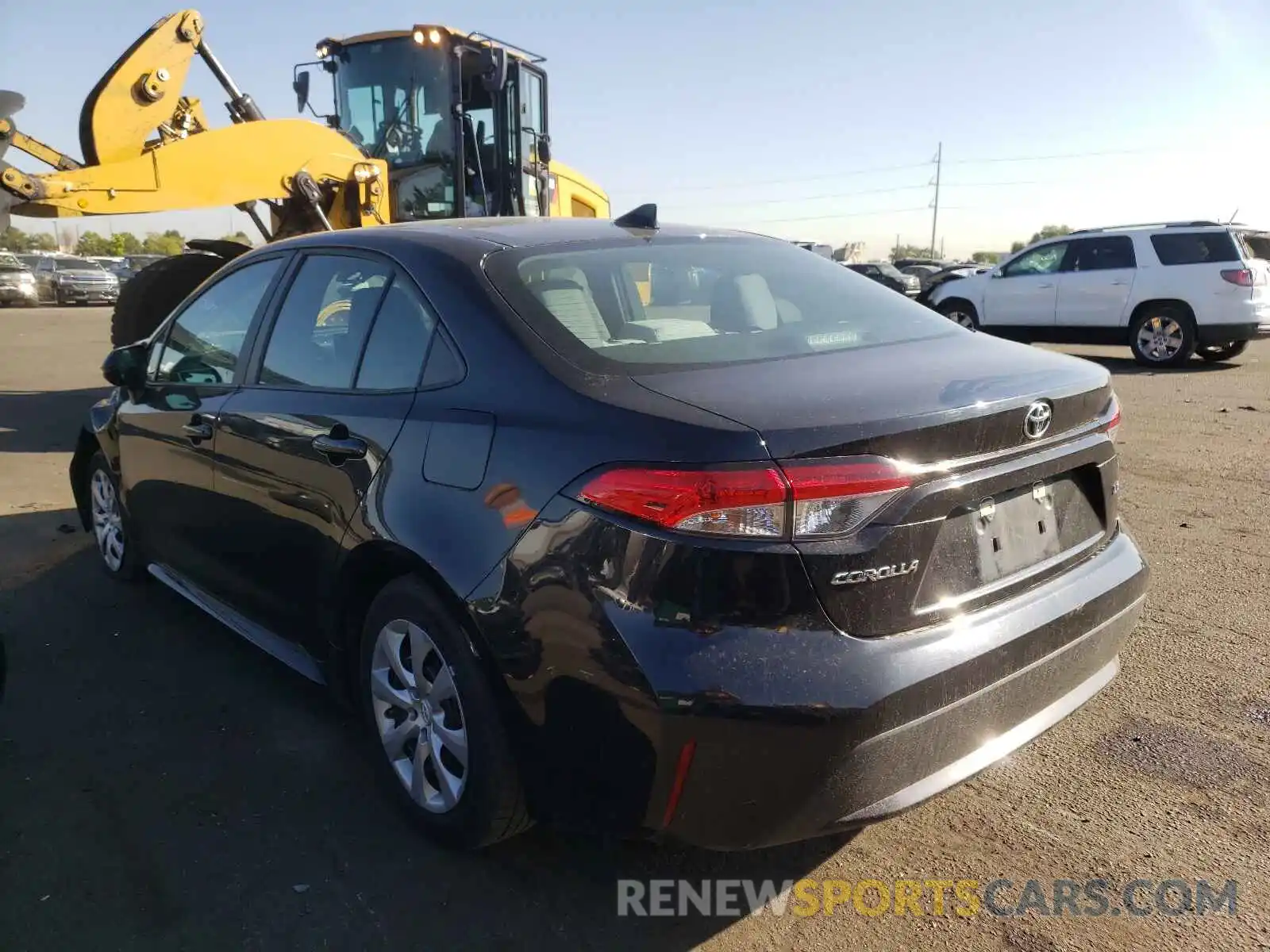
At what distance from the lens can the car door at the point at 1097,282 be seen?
525 inches

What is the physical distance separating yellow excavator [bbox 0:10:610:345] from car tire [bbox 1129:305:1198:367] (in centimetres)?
832

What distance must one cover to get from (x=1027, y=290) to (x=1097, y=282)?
103cm

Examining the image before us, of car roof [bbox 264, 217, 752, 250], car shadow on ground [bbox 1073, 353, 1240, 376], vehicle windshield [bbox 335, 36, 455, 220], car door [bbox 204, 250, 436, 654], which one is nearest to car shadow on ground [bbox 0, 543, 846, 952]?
car door [bbox 204, 250, 436, 654]

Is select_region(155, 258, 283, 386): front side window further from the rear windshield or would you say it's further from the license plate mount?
the license plate mount

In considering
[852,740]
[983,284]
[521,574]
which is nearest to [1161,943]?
[852,740]

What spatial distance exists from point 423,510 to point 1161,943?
2083 mm

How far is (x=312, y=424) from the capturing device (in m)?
3.03

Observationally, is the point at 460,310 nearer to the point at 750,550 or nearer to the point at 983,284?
the point at 750,550

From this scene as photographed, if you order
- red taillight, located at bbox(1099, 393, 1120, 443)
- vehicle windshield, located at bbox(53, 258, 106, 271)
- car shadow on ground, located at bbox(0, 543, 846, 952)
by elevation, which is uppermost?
vehicle windshield, located at bbox(53, 258, 106, 271)

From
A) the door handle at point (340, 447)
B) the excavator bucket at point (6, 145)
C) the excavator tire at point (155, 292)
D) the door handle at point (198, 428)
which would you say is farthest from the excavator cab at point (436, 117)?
the door handle at point (340, 447)

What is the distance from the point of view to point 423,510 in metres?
2.53

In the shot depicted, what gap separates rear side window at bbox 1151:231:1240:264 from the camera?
40.7 ft

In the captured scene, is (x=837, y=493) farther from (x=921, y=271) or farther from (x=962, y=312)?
(x=921, y=271)

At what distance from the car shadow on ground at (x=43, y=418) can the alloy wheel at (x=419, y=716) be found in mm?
6619
